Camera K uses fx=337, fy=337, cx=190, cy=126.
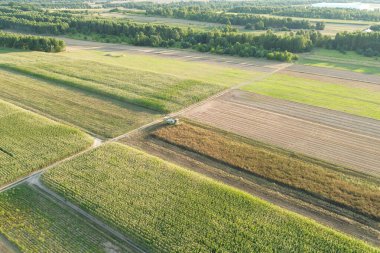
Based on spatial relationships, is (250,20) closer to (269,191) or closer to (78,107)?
(78,107)

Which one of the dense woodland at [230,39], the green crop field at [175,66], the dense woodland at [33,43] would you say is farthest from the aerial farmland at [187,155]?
the dense woodland at [230,39]

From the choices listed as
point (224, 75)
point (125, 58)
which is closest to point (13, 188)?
point (224, 75)

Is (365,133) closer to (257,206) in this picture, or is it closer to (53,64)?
(257,206)

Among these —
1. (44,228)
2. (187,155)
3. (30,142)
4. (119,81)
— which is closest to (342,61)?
(119,81)

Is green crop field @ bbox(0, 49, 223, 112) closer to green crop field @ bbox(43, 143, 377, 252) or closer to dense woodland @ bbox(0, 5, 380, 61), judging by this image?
green crop field @ bbox(43, 143, 377, 252)

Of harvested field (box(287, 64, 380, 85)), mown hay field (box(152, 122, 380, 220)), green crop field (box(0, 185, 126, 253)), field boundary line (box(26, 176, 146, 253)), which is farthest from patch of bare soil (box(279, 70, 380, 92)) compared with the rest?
green crop field (box(0, 185, 126, 253))

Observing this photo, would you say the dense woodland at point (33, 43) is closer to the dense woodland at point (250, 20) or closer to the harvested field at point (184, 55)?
the harvested field at point (184, 55)
